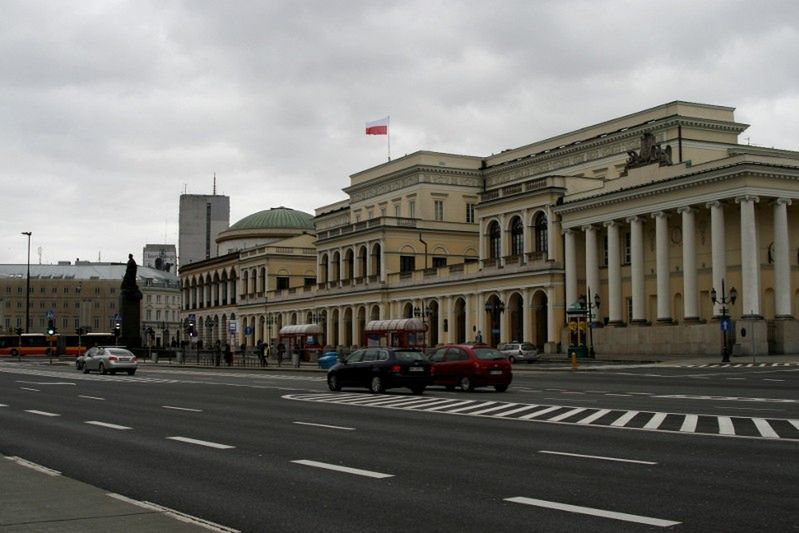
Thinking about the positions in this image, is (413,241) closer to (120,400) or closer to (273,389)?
(273,389)

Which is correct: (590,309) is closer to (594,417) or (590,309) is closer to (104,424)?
(594,417)

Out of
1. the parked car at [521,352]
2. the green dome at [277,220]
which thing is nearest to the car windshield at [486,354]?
the parked car at [521,352]

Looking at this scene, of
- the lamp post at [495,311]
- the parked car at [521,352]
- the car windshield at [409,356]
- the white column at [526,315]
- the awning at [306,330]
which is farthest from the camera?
the awning at [306,330]

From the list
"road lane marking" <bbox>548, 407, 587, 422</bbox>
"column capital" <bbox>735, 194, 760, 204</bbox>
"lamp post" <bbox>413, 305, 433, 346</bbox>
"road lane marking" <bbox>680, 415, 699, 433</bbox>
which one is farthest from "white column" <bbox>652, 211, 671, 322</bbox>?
"road lane marking" <bbox>680, 415, 699, 433</bbox>

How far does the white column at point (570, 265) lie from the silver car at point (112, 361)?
1368 inches

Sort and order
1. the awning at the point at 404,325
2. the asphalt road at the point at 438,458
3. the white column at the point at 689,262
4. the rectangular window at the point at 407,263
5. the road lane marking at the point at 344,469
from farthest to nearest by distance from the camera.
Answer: the rectangular window at the point at 407,263 → the awning at the point at 404,325 → the white column at the point at 689,262 → the road lane marking at the point at 344,469 → the asphalt road at the point at 438,458

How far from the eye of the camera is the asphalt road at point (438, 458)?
1007cm

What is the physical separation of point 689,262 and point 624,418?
4739cm

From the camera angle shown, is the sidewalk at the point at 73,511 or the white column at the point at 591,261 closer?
the sidewalk at the point at 73,511

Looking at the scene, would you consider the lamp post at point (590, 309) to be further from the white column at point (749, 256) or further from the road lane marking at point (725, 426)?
the road lane marking at point (725, 426)

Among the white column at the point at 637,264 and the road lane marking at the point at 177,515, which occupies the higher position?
the white column at the point at 637,264

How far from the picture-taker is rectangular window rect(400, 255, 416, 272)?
9825cm

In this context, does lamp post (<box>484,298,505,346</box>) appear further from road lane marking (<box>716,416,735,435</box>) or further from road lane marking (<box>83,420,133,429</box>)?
road lane marking (<box>83,420,133,429</box>)

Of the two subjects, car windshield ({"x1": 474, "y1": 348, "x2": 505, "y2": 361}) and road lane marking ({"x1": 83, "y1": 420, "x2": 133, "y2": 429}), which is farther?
car windshield ({"x1": 474, "y1": 348, "x2": 505, "y2": 361})
